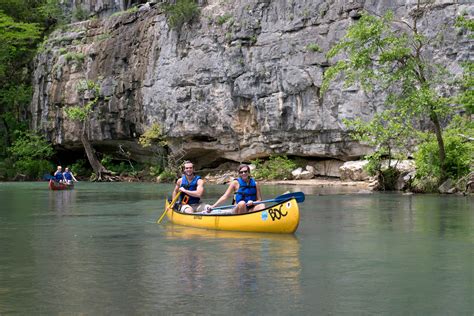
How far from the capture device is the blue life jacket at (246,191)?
12688 mm

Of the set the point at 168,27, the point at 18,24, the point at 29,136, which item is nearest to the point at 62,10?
the point at 18,24

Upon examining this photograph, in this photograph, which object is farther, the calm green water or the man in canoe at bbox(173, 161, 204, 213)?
the man in canoe at bbox(173, 161, 204, 213)

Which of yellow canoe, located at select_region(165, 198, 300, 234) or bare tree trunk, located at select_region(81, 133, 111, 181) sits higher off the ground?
bare tree trunk, located at select_region(81, 133, 111, 181)

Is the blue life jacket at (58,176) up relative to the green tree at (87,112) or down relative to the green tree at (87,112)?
down

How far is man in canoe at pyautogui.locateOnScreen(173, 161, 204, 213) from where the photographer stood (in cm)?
1420

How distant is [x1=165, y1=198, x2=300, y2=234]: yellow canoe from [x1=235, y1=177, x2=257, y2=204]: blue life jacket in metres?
0.55

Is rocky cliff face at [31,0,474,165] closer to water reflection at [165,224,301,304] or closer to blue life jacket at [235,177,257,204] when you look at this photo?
blue life jacket at [235,177,257,204]

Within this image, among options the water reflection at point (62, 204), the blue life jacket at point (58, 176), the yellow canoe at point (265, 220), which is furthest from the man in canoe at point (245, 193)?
the blue life jacket at point (58, 176)

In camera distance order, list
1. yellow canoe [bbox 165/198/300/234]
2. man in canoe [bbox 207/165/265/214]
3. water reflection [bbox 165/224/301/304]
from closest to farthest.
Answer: water reflection [bbox 165/224/301/304]
yellow canoe [bbox 165/198/300/234]
man in canoe [bbox 207/165/265/214]

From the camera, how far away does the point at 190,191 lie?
14.3m

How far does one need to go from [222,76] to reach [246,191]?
23.0 metres

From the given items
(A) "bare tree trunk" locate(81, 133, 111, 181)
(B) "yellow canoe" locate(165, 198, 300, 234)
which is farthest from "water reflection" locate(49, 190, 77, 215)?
(A) "bare tree trunk" locate(81, 133, 111, 181)

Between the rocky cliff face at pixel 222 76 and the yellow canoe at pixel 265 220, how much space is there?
16.7m

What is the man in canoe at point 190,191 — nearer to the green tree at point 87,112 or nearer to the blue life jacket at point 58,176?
the blue life jacket at point 58,176
